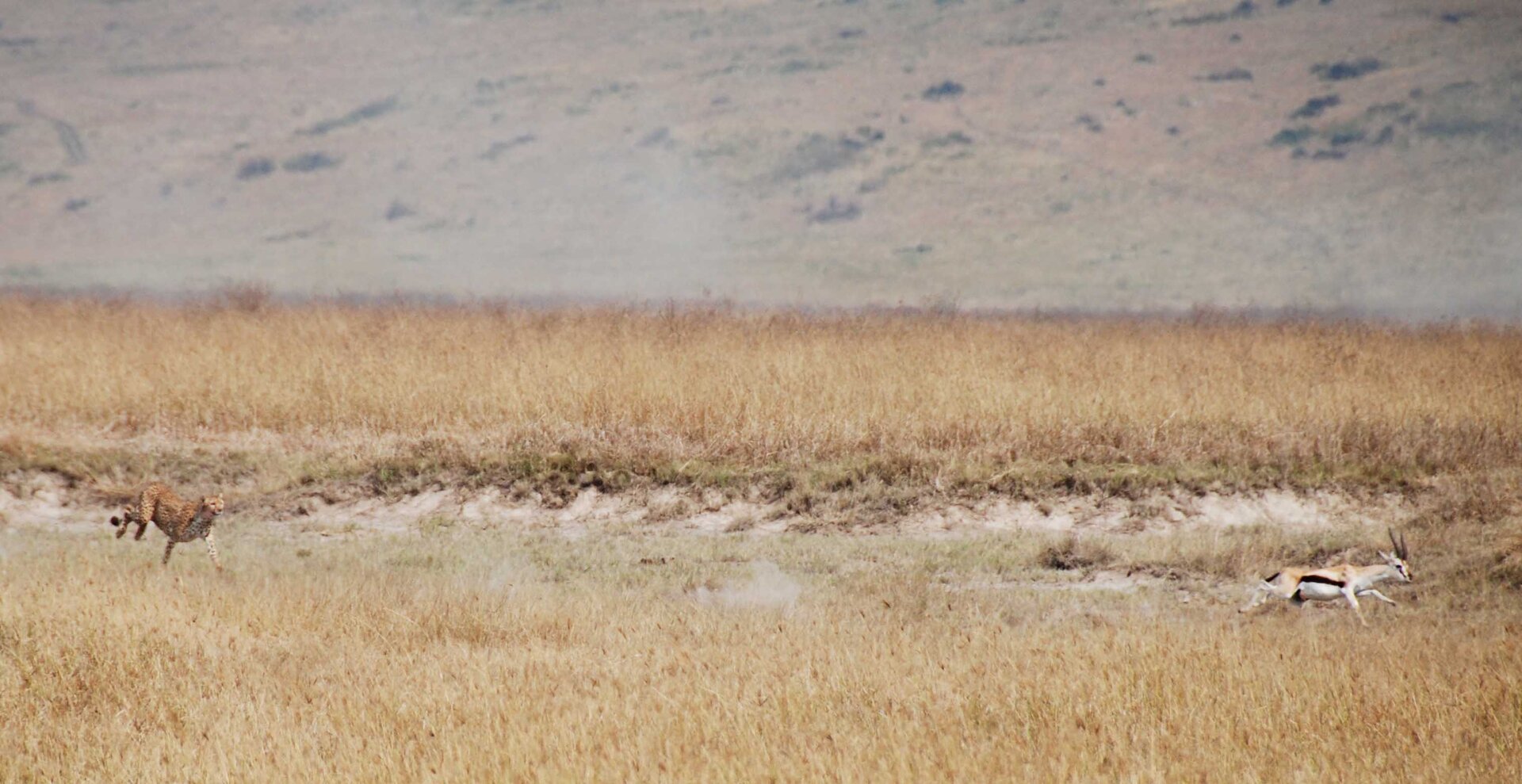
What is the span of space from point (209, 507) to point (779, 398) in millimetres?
6457

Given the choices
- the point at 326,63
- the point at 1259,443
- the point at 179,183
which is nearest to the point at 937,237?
the point at 179,183

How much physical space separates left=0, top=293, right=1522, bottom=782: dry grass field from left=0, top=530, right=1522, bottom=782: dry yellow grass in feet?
0.11

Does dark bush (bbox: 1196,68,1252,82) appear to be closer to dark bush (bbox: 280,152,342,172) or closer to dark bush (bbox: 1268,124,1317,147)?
dark bush (bbox: 1268,124,1317,147)

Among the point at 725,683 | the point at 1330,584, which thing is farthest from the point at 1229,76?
the point at 725,683

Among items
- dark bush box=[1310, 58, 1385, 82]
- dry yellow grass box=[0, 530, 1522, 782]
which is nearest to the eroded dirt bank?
dry yellow grass box=[0, 530, 1522, 782]

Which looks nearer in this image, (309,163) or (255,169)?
(255,169)

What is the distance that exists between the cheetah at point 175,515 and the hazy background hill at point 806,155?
208 ft

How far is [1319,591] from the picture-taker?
9156 millimetres

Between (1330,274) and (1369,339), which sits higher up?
(1369,339)

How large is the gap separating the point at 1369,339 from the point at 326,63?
425 ft

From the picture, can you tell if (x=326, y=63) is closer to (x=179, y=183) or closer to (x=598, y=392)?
(x=179, y=183)

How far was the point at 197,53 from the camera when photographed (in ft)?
462

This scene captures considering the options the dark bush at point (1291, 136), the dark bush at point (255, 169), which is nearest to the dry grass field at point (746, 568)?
the dark bush at point (1291, 136)

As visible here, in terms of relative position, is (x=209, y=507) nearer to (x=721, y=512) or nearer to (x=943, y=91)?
(x=721, y=512)
